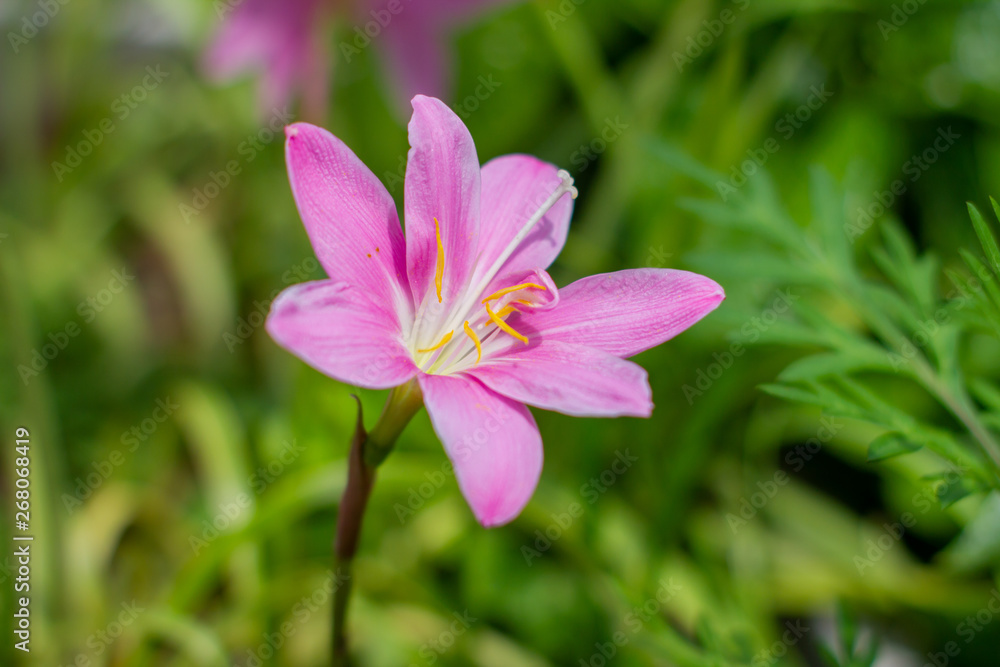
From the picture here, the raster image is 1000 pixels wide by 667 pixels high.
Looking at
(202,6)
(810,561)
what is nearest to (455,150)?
(810,561)

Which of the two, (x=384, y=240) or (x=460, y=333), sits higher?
(x=384, y=240)

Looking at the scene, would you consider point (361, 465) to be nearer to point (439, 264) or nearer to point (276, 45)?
point (439, 264)

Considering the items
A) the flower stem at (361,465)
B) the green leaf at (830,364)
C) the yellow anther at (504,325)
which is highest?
the yellow anther at (504,325)

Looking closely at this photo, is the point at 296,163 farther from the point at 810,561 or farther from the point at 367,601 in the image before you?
the point at 810,561

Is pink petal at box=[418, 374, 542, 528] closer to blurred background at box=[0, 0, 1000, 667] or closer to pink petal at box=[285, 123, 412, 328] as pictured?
pink petal at box=[285, 123, 412, 328]

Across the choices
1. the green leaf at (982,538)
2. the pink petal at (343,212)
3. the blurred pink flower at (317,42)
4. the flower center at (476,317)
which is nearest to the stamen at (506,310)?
the flower center at (476,317)

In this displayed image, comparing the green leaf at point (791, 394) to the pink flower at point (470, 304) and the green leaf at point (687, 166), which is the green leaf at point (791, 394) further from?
the green leaf at point (687, 166)

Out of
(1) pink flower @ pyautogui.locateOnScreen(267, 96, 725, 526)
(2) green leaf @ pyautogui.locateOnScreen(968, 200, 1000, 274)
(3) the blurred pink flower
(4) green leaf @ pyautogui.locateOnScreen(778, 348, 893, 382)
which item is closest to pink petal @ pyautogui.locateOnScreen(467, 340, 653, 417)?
(1) pink flower @ pyautogui.locateOnScreen(267, 96, 725, 526)
